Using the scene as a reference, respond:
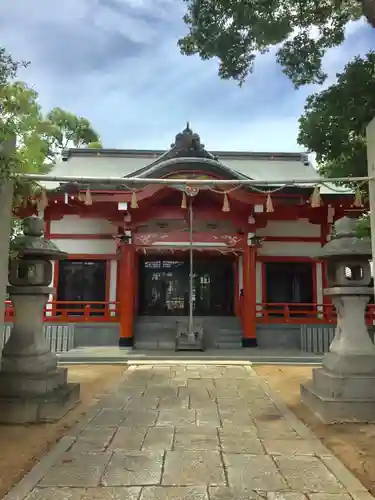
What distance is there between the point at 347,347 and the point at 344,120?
324 centimetres

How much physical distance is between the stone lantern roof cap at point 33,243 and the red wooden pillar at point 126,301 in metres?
6.41

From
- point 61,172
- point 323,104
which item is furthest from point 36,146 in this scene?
point 61,172

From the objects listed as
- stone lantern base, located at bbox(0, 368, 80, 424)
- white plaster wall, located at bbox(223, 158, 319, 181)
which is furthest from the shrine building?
stone lantern base, located at bbox(0, 368, 80, 424)

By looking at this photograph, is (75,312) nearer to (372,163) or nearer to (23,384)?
(23,384)

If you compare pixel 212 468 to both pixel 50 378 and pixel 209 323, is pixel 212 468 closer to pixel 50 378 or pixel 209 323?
pixel 50 378

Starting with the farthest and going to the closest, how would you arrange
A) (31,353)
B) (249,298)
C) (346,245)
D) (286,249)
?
(286,249) → (249,298) → (346,245) → (31,353)

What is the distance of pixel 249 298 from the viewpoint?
12.8 meters

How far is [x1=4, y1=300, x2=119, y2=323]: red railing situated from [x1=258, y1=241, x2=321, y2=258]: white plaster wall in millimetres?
5313

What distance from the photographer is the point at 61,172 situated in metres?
17.0

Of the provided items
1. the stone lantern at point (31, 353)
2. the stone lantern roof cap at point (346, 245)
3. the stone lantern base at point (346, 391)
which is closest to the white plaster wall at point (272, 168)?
the stone lantern roof cap at point (346, 245)

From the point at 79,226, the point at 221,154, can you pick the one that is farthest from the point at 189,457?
the point at 221,154

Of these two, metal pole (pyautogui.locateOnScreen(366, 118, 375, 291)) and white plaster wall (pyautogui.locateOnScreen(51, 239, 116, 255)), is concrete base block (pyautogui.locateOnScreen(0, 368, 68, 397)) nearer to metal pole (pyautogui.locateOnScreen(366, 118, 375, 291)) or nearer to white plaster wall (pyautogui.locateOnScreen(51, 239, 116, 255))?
metal pole (pyautogui.locateOnScreen(366, 118, 375, 291))

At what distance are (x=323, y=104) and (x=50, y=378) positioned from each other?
551cm

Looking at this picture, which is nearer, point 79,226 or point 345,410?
point 345,410
